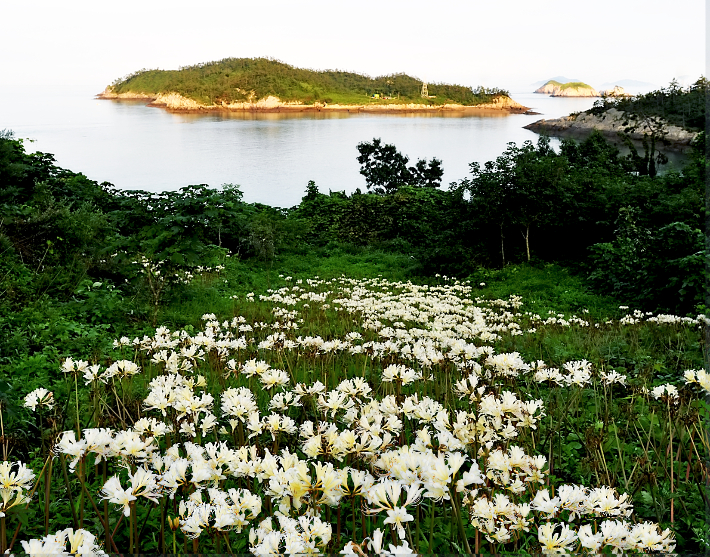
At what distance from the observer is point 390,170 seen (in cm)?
3600

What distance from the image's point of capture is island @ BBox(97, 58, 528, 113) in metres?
124

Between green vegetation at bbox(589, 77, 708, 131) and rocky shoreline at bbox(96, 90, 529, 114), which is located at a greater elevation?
rocky shoreline at bbox(96, 90, 529, 114)

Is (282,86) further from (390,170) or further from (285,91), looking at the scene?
(390,170)

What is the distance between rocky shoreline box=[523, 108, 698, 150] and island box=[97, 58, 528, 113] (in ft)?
198

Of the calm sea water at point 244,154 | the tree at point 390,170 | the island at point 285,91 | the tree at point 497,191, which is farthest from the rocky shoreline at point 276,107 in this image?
the tree at point 497,191

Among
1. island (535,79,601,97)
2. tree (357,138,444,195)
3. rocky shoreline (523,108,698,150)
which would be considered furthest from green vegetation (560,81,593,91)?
tree (357,138,444,195)

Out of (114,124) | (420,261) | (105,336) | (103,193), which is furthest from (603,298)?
(114,124)

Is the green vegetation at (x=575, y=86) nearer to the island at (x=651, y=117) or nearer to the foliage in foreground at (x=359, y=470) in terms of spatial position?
the island at (x=651, y=117)

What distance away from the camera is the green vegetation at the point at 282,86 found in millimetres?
124250

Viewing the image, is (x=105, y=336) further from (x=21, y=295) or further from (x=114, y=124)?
(x=114, y=124)

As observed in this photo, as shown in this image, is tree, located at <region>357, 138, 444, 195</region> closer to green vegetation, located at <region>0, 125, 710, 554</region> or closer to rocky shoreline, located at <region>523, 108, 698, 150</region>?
rocky shoreline, located at <region>523, 108, 698, 150</region>

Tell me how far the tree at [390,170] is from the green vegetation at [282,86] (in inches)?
3820

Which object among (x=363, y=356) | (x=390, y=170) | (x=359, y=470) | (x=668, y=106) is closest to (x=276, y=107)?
(x=668, y=106)

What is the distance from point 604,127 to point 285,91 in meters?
89.1
